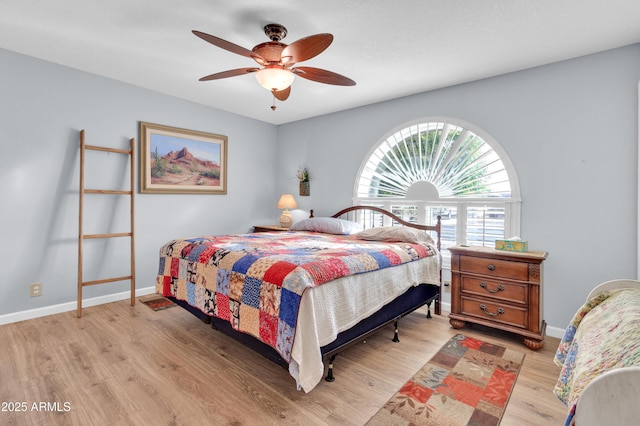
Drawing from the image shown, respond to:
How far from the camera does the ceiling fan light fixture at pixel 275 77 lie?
92.3 inches

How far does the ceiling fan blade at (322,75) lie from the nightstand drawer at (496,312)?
2.20 metres

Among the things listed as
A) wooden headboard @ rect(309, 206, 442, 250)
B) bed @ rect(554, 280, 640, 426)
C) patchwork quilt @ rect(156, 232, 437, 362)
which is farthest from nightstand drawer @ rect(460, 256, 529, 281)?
bed @ rect(554, 280, 640, 426)

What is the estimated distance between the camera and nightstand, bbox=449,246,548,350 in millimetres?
2568

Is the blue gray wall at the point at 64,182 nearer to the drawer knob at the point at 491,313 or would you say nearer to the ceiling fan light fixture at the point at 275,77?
the ceiling fan light fixture at the point at 275,77

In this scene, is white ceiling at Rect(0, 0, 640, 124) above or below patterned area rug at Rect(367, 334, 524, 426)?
above

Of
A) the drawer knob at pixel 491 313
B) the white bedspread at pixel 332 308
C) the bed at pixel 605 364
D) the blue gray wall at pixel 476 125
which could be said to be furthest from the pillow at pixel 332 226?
the bed at pixel 605 364

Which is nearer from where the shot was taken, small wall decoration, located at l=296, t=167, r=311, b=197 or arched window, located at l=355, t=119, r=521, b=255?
arched window, located at l=355, t=119, r=521, b=255

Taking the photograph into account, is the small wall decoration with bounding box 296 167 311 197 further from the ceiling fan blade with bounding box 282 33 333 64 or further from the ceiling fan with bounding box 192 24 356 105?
the ceiling fan blade with bounding box 282 33 333 64

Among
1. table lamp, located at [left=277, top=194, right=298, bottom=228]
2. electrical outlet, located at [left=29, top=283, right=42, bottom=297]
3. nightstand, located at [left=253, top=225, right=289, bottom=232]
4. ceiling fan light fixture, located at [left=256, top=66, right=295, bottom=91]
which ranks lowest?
electrical outlet, located at [left=29, top=283, right=42, bottom=297]

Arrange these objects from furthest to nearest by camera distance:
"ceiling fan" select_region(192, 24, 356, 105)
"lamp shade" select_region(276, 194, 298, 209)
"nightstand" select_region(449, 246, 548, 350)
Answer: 1. "lamp shade" select_region(276, 194, 298, 209)
2. "nightstand" select_region(449, 246, 548, 350)
3. "ceiling fan" select_region(192, 24, 356, 105)

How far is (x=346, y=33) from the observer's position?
247cm

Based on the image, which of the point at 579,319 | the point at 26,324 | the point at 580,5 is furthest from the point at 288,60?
the point at 26,324

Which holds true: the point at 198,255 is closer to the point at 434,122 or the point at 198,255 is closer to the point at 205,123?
the point at 205,123

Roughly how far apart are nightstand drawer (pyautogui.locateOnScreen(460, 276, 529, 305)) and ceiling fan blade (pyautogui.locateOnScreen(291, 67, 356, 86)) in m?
2.04
